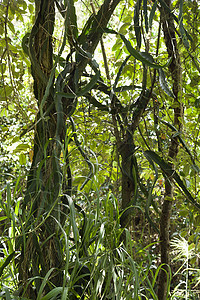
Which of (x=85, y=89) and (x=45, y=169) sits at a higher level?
(x=85, y=89)

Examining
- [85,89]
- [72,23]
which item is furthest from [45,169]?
[72,23]

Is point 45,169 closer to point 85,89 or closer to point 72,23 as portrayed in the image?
→ point 85,89

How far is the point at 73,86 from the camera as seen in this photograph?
74 centimetres

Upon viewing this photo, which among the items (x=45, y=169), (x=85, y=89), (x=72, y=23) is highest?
(x=72, y=23)

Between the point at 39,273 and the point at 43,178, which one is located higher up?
the point at 43,178

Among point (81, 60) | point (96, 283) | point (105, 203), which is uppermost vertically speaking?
point (81, 60)

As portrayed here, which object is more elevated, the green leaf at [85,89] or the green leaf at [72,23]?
the green leaf at [72,23]

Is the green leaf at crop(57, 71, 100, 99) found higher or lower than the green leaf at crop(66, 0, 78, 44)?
lower

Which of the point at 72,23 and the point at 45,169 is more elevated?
the point at 72,23

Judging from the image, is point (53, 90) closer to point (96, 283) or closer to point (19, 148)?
point (19, 148)

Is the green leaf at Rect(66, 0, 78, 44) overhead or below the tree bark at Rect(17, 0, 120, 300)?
overhead

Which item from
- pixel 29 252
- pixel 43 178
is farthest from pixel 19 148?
pixel 29 252

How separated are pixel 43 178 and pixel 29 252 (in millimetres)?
147

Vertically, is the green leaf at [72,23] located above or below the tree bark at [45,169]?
above
